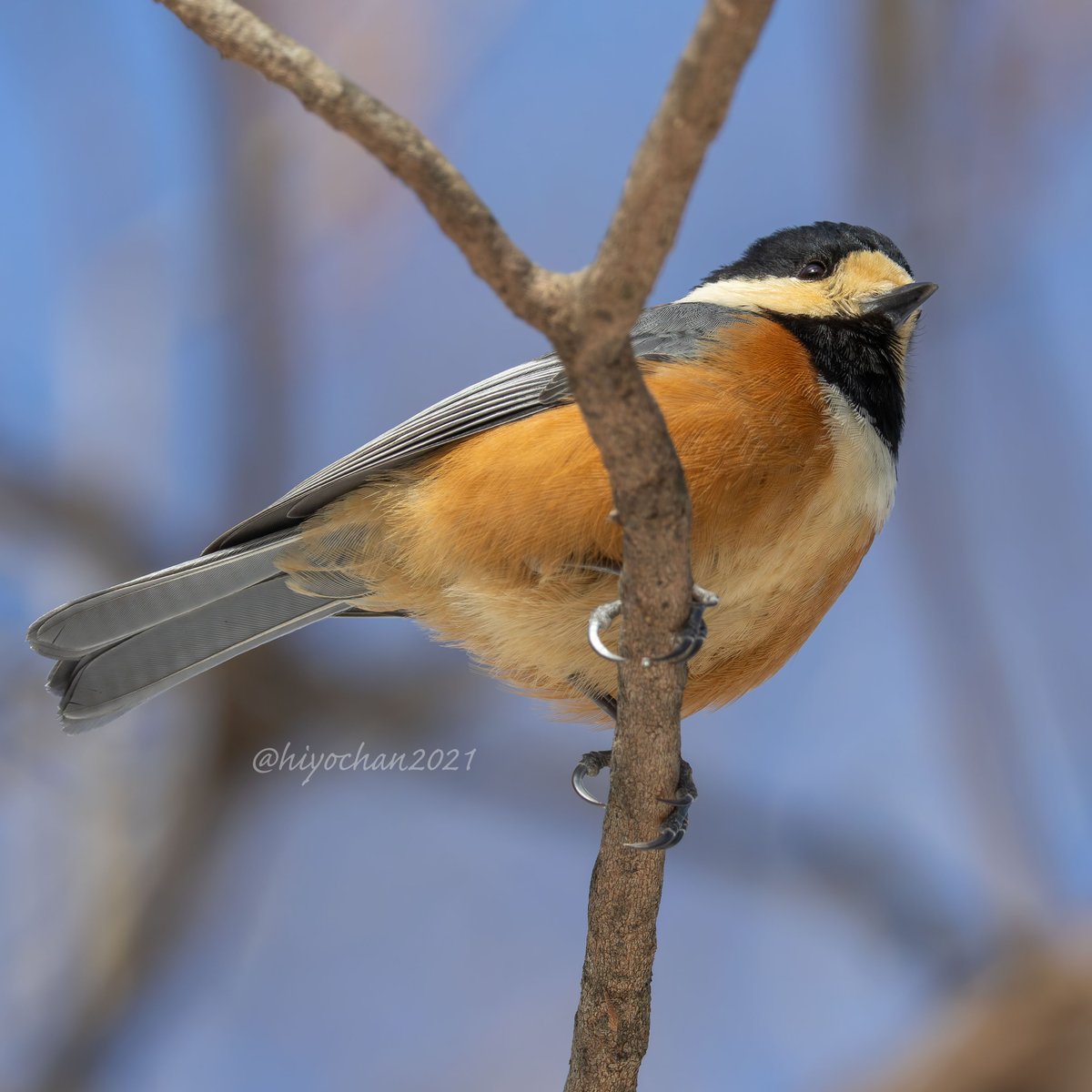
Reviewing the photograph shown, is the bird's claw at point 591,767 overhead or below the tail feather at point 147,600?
below

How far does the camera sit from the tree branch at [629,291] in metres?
1.59

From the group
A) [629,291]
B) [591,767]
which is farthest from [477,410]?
[629,291]

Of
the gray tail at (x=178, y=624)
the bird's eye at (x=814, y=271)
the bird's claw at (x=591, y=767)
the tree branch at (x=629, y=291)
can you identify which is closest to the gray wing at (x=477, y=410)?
the gray tail at (x=178, y=624)

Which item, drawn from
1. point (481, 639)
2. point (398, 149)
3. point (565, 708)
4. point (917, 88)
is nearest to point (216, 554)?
point (481, 639)

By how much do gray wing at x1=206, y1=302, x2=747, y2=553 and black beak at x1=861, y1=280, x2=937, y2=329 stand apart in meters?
0.38

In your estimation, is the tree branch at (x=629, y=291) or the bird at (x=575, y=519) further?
the bird at (x=575, y=519)

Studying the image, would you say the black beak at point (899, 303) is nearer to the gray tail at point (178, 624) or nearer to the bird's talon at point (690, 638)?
the bird's talon at point (690, 638)

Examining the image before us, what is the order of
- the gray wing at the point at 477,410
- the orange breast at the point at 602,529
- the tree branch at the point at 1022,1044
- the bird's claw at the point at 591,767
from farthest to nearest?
the tree branch at the point at 1022,1044 < the gray wing at the point at 477,410 < the bird's claw at the point at 591,767 < the orange breast at the point at 602,529

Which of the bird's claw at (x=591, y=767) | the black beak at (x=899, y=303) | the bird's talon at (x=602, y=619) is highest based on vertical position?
the black beak at (x=899, y=303)

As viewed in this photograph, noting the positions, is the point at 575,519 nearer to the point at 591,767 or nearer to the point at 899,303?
the point at 591,767

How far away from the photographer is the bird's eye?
3.54 metres

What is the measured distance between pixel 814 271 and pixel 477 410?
3.61 ft

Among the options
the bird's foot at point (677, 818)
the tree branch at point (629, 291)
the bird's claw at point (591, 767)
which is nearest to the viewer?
the tree branch at point (629, 291)

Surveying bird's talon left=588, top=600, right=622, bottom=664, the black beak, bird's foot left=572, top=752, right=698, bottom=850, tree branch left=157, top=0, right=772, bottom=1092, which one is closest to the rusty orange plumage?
the black beak
